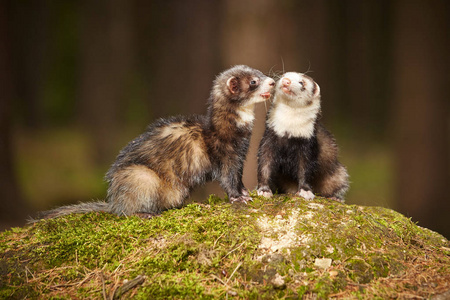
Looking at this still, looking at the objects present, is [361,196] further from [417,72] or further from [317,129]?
[317,129]

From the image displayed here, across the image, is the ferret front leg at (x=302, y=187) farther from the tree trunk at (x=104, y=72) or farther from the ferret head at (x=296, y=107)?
the tree trunk at (x=104, y=72)

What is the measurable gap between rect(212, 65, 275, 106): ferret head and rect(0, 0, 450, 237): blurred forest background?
2.14 m

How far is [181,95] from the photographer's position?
7.08 meters

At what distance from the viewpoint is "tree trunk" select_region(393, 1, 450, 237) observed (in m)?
6.14

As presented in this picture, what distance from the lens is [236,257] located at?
3.13 metres

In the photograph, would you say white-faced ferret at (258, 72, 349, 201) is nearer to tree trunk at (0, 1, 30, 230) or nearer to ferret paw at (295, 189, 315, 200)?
ferret paw at (295, 189, 315, 200)

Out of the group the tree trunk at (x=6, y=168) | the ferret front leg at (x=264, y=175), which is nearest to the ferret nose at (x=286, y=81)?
the ferret front leg at (x=264, y=175)

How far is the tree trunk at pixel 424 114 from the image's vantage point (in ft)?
20.1

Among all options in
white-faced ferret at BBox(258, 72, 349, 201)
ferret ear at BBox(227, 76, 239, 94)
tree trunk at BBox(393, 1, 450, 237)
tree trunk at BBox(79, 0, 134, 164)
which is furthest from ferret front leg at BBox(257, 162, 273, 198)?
tree trunk at BBox(79, 0, 134, 164)

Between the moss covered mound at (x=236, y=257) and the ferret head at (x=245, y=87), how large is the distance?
104 centimetres

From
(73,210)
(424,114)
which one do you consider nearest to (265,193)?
(73,210)

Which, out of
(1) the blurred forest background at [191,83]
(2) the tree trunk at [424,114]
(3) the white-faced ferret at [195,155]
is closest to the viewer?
(3) the white-faced ferret at [195,155]

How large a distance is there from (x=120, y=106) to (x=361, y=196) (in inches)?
177

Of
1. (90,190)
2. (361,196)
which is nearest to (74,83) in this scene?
(90,190)
